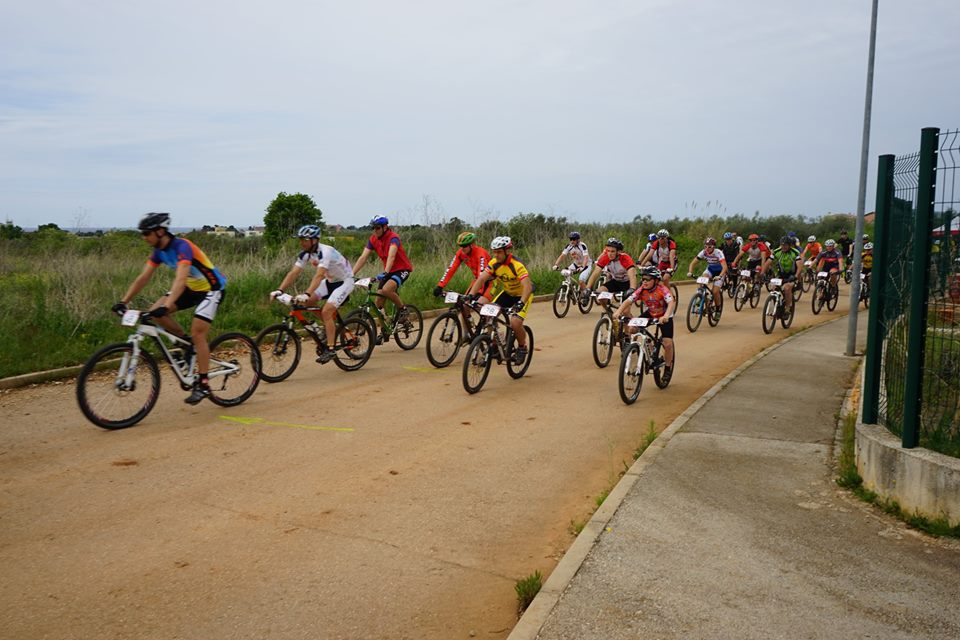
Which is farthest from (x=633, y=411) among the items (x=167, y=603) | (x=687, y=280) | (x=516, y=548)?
(x=687, y=280)

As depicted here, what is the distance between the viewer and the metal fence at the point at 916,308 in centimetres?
548

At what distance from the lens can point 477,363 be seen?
402 inches

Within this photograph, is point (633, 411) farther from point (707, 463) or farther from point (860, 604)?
point (860, 604)

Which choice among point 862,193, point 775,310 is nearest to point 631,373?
point 862,193

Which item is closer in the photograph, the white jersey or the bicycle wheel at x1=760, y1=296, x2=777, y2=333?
the white jersey

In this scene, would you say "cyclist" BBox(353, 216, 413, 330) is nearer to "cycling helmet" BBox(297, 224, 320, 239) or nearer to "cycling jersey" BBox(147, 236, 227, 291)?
"cycling helmet" BBox(297, 224, 320, 239)

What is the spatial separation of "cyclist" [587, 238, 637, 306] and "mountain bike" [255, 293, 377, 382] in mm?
4803

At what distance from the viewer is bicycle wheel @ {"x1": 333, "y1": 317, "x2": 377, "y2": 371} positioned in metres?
11.4

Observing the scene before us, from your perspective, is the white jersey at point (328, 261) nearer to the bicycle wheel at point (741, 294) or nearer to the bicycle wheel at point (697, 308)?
the bicycle wheel at point (697, 308)

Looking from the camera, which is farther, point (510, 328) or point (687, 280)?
point (687, 280)

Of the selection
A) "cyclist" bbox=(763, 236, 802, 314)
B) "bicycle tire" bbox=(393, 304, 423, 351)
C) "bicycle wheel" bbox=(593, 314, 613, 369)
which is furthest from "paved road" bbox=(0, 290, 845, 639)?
"cyclist" bbox=(763, 236, 802, 314)

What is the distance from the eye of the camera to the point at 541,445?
7879mm

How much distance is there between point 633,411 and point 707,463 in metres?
2.67

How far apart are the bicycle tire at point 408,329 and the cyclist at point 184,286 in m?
4.68
